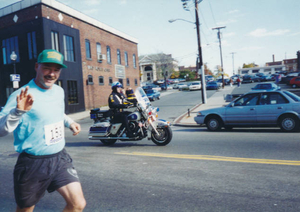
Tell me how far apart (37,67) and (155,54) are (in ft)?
226

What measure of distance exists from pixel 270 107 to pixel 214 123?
7.22ft

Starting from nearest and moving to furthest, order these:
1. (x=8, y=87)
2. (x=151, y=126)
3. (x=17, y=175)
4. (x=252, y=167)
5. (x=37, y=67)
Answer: (x=17, y=175) < (x=37, y=67) < (x=252, y=167) < (x=151, y=126) < (x=8, y=87)

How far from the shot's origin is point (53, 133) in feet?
8.75

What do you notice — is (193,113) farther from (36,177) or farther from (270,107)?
(36,177)

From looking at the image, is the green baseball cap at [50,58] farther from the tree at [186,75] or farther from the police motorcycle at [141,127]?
the tree at [186,75]

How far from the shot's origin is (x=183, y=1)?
24.3m

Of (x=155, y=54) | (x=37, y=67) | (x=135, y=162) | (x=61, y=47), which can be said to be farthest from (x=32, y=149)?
(x=155, y=54)

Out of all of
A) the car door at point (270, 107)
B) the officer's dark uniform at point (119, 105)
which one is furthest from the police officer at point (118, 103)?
the car door at point (270, 107)

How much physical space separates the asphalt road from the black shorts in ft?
4.55

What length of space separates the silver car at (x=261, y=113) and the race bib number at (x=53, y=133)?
8888 millimetres

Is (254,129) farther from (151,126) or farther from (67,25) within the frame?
(67,25)

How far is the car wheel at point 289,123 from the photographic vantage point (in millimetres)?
9500

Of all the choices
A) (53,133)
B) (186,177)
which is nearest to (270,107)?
(186,177)

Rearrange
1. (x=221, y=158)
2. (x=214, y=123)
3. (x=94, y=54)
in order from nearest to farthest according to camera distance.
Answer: (x=221, y=158) < (x=214, y=123) < (x=94, y=54)
